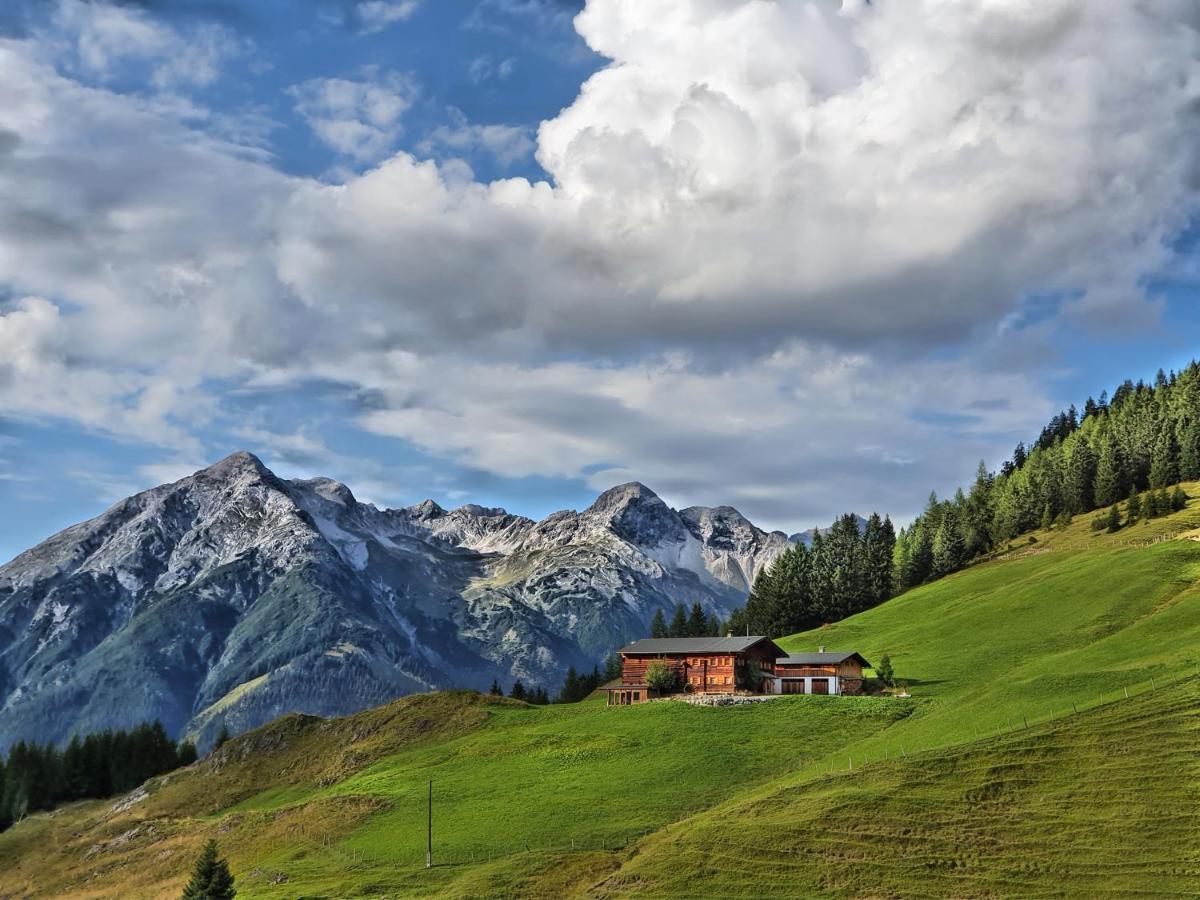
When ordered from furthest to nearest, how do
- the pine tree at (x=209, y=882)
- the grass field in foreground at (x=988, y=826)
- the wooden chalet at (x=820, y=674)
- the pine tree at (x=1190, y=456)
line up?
the pine tree at (x=1190, y=456) < the wooden chalet at (x=820, y=674) < the pine tree at (x=209, y=882) < the grass field in foreground at (x=988, y=826)

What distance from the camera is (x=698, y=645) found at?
14588 centimetres

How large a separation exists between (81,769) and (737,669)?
346 feet

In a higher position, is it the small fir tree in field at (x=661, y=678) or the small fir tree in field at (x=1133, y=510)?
the small fir tree in field at (x=1133, y=510)

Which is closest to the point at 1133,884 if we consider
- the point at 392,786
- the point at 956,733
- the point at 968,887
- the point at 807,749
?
the point at 968,887

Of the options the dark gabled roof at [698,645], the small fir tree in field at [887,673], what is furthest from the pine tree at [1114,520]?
the small fir tree in field at [887,673]

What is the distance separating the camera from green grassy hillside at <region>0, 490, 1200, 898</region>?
73938 millimetres

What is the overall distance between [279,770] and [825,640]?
84.2 meters

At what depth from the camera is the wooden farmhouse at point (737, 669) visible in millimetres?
136000

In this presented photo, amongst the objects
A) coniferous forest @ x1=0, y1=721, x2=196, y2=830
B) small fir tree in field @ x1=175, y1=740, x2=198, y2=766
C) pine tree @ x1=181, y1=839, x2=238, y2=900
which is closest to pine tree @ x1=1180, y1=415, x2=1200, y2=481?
pine tree @ x1=181, y1=839, x2=238, y2=900

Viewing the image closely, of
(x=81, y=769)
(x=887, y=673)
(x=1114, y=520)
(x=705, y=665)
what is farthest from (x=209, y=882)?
(x=1114, y=520)

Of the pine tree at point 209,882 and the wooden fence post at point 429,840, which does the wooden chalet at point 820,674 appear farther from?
the pine tree at point 209,882

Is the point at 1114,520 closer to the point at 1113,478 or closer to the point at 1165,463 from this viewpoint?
the point at 1165,463

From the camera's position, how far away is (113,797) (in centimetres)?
16338

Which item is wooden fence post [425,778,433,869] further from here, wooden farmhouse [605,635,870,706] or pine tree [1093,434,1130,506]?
pine tree [1093,434,1130,506]
